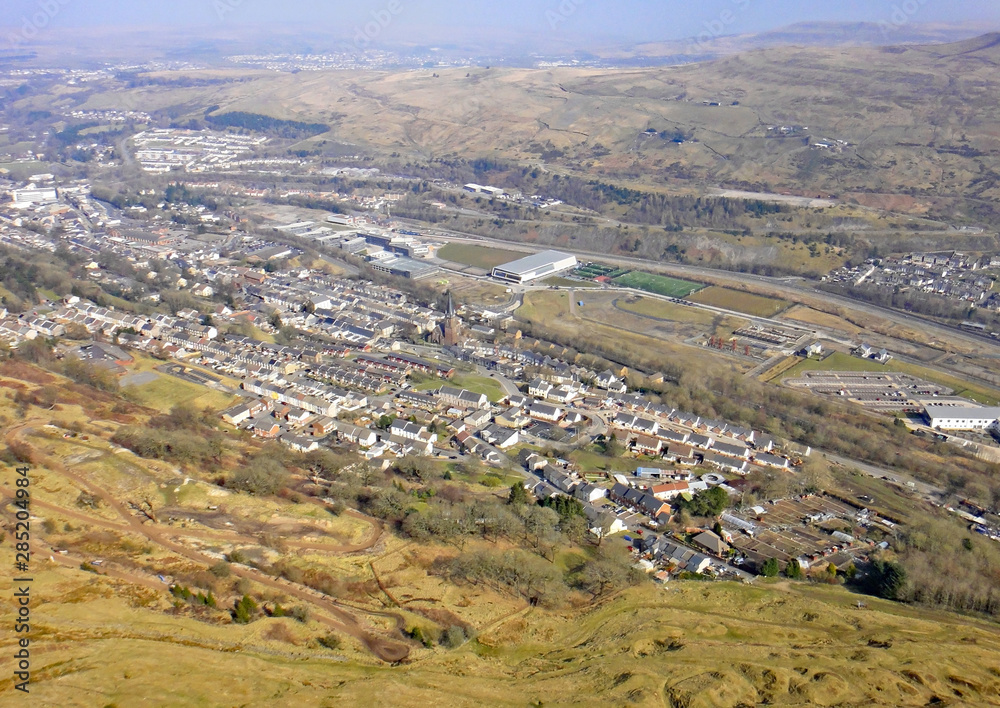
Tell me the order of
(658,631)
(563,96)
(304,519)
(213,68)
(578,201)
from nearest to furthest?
(658,631), (304,519), (578,201), (563,96), (213,68)

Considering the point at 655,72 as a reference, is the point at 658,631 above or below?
below

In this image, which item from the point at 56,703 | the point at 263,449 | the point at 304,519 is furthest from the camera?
the point at 263,449

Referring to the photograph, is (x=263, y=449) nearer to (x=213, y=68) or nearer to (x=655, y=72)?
(x=655, y=72)

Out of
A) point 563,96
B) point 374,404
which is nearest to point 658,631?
point 374,404

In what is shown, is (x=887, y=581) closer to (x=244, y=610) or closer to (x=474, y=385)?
(x=244, y=610)

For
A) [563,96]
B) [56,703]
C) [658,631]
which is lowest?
[658,631]

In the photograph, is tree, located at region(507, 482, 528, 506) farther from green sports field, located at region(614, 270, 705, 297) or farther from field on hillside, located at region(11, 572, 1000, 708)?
green sports field, located at region(614, 270, 705, 297)
